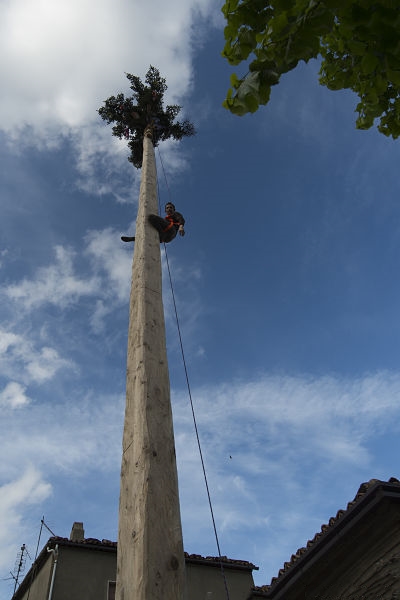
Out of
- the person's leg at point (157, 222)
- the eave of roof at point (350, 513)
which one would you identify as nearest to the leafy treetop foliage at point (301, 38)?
the person's leg at point (157, 222)

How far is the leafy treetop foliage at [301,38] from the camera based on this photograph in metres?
1.88

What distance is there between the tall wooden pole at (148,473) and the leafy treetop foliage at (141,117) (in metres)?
5.97

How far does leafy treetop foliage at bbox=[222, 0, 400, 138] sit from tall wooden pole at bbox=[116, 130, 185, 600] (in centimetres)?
196

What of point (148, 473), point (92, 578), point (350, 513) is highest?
point (92, 578)

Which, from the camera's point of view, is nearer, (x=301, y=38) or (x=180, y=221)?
(x=301, y=38)

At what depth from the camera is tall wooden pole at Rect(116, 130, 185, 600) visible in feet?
7.93

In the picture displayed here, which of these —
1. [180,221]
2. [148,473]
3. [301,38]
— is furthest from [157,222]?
[301,38]

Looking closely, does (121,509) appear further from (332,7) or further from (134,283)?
(332,7)

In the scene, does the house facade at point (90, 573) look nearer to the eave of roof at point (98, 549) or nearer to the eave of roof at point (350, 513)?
the eave of roof at point (98, 549)

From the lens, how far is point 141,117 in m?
9.66

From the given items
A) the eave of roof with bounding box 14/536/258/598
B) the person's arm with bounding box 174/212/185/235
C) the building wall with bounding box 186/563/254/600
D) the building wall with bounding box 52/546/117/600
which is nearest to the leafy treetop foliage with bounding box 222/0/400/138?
the person's arm with bounding box 174/212/185/235

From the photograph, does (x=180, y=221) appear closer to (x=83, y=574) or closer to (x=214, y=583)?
(x=83, y=574)

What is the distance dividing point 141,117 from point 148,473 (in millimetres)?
8341

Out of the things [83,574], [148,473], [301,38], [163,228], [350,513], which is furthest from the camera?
[83,574]
